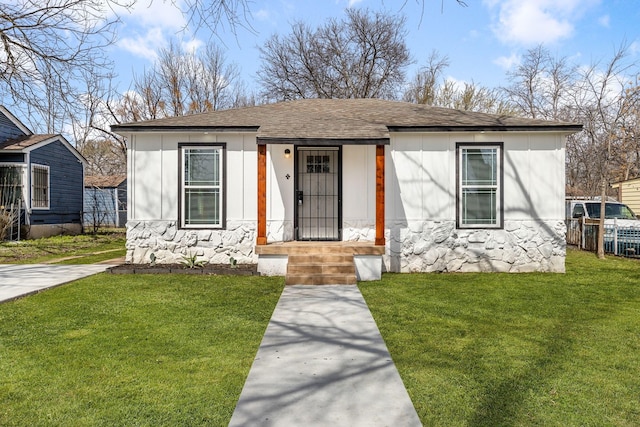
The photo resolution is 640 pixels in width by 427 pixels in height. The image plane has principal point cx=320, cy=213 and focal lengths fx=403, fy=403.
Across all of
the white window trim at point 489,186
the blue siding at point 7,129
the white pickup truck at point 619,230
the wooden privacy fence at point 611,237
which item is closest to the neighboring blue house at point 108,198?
the blue siding at point 7,129

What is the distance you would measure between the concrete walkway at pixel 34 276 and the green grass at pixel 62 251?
0.95 meters

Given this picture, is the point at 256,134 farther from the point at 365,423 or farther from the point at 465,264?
the point at 365,423

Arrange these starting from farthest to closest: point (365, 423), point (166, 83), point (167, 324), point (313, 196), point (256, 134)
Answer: point (166, 83), point (313, 196), point (256, 134), point (167, 324), point (365, 423)

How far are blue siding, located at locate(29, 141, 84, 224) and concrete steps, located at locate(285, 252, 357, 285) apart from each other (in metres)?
12.3

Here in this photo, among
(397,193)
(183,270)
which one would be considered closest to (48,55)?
(183,270)

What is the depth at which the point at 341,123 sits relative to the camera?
28.6 ft

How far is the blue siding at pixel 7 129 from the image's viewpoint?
15.1 metres

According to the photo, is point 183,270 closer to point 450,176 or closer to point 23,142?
point 450,176

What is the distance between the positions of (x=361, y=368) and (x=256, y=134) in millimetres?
5885

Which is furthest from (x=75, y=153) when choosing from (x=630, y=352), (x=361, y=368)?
(x=630, y=352)

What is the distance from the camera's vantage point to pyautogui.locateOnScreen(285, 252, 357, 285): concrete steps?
283 inches

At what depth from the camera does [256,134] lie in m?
8.23

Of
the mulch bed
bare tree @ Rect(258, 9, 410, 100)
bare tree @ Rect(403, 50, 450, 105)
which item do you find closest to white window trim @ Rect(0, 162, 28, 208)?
the mulch bed

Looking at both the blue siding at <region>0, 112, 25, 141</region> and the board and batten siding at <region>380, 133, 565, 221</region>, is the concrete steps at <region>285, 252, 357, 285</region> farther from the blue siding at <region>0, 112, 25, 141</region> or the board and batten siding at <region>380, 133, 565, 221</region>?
the blue siding at <region>0, 112, 25, 141</region>
